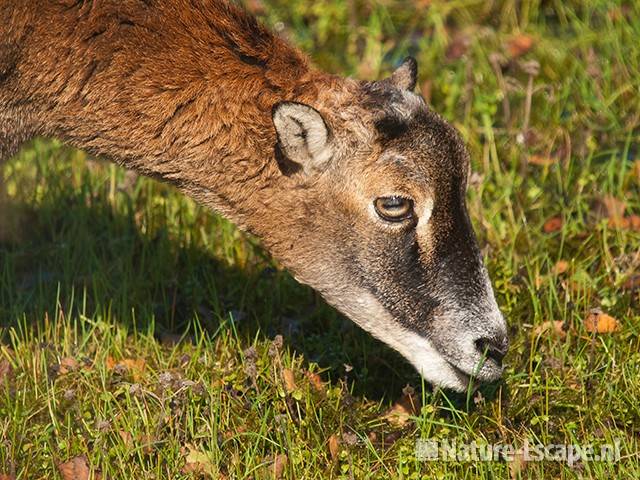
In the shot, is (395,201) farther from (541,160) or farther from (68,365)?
(541,160)

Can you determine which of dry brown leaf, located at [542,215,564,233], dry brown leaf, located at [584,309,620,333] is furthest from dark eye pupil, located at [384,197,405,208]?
dry brown leaf, located at [542,215,564,233]

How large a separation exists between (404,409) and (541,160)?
10.00 ft

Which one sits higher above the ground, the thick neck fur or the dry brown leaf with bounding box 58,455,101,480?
the thick neck fur

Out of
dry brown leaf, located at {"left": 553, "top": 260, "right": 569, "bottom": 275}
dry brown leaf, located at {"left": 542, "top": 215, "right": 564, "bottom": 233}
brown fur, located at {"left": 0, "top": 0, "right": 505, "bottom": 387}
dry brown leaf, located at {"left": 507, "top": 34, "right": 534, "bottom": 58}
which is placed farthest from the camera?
dry brown leaf, located at {"left": 507, "top": 34, "right": 534, "bottom": 58}

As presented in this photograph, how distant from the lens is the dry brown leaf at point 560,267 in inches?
324

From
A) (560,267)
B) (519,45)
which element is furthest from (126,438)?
A: (519,45)

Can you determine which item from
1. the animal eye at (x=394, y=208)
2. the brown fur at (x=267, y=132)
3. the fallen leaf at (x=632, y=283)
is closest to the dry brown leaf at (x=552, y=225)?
the fallen leaf at (x=632, y=283)

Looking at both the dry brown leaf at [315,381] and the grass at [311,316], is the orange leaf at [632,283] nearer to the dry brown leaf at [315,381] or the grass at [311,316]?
the grass at [311,316]

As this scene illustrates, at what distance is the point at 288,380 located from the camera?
6996 mm

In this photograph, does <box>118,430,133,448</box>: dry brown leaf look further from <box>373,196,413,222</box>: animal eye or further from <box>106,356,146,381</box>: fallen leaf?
<box>373,196,413,222</box>: animal eye

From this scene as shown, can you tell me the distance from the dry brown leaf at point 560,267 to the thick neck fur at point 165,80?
7.83 ft

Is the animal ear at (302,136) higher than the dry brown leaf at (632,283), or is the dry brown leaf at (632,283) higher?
the animal ear at (302,136)

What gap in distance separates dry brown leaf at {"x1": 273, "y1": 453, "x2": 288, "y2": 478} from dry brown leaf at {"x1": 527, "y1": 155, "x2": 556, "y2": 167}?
3.87 meters

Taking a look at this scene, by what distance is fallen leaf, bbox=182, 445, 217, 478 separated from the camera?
639cm
